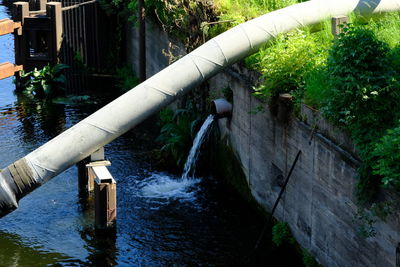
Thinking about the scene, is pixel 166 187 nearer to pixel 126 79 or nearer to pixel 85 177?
pixel 85 177

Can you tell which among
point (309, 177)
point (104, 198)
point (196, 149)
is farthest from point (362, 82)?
point (196, 149)

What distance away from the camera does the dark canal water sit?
11.4 metres

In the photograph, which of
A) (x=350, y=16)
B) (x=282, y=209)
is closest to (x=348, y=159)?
(x=282, y=209)

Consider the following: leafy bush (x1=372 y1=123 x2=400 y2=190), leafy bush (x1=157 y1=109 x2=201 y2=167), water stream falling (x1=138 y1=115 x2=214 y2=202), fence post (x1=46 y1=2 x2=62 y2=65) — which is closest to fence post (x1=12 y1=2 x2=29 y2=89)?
fence post (x1=46 y1=2 x2=62 y2=65)

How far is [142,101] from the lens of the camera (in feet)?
38.7

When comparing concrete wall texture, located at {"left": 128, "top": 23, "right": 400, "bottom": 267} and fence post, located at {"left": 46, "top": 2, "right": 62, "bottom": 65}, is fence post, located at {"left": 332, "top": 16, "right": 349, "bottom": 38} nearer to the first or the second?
concrete wall texture, located at {"left": 128, "top": 23, "right": 400, "bottom": 267}

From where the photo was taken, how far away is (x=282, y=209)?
12117 millimetres

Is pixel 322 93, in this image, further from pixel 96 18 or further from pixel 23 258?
pixel 96 18

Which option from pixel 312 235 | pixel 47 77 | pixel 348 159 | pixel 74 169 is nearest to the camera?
pixel 348 159

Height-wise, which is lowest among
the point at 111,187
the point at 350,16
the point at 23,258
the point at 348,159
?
the point at 23,258

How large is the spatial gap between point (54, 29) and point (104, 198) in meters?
10.7

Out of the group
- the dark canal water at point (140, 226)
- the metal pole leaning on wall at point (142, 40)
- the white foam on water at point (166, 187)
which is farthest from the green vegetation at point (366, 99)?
the metal pole leaning on wall at point (142, 40)

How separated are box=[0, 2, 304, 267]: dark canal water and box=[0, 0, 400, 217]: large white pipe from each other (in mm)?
989

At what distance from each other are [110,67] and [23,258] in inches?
561
